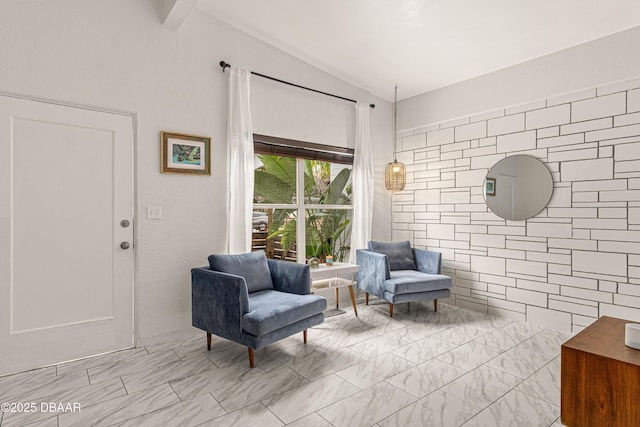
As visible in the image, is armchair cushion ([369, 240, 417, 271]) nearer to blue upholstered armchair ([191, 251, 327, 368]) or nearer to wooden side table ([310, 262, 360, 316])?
wooden side table ([310, 262, 360, 316])

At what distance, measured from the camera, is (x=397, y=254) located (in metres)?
4.28

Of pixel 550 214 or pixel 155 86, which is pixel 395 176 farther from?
pixel 155 86

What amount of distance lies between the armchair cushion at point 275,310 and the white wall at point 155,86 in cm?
84

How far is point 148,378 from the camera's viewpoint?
245cm

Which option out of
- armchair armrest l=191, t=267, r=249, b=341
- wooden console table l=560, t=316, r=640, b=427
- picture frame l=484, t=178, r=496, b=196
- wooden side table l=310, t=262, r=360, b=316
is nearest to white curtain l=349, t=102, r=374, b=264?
wooden side table l=310, t=262, r=360, b=316

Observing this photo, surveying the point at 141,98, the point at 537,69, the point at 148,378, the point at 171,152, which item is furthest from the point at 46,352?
the point at 537,69

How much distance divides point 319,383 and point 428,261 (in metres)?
2.31

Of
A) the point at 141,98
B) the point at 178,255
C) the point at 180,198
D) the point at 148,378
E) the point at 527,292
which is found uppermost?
the point at 141,98

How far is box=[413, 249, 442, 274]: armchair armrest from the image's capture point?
4.07m

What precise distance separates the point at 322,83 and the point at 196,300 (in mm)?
2849

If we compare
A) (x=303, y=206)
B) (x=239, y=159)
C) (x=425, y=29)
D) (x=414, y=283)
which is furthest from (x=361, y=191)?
(x=425, y=29)

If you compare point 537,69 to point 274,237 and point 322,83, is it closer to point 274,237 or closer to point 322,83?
point 322,83

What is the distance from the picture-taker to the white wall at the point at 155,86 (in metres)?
2.61

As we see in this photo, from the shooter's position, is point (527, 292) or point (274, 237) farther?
point (274, 237)
